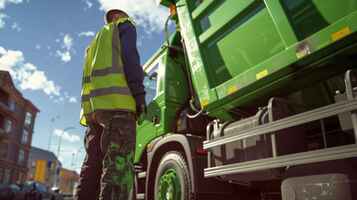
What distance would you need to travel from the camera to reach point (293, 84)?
2490mm

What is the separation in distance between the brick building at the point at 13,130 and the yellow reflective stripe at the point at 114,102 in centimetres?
4157

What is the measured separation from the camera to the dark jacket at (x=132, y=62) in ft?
9.41

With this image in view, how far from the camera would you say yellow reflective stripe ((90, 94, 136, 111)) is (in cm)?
277

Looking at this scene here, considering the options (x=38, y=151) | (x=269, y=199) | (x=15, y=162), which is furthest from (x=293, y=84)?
(x=38, y=151)

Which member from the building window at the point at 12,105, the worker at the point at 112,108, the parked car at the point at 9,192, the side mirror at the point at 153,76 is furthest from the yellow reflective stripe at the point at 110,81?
the building window at the point at 12,105

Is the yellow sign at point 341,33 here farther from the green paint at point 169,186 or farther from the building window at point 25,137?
the building window at point 25,137

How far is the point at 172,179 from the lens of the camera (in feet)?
12.0

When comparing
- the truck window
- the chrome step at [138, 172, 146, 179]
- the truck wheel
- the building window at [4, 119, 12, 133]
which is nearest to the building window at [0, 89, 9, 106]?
the building window at [4, 119, 12, 133]

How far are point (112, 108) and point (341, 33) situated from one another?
6.03ft

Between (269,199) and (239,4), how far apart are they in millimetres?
1904

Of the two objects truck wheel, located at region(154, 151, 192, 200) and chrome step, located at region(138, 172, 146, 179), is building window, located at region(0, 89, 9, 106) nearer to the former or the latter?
chrome step, located at region(138, 172, 146, 179)

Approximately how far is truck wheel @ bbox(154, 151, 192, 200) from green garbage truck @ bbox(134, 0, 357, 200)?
0.04 feet

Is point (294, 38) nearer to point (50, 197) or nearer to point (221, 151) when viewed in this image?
point (221, 151)

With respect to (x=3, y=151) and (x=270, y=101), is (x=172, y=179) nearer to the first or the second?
(x=270, y=101)
